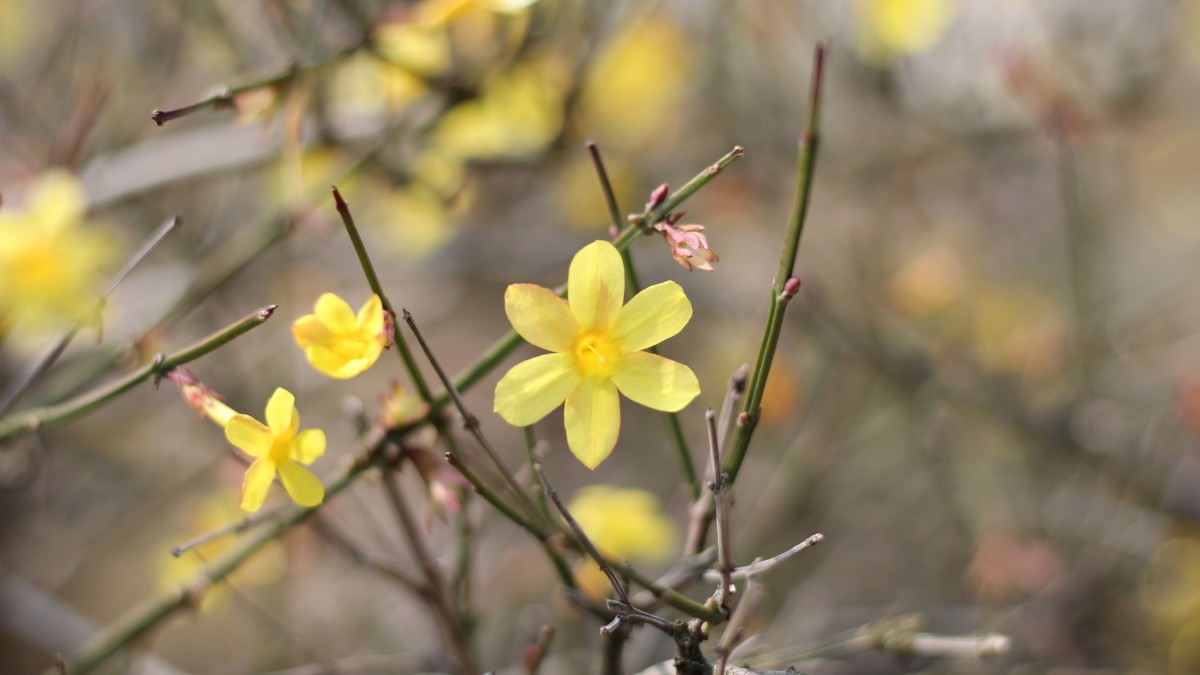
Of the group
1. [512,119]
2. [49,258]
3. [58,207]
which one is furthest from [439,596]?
[512,119]

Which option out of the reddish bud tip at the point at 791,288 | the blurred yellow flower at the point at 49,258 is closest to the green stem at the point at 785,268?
the reddish bud tip at the point at 791,288

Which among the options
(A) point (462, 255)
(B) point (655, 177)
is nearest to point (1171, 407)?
(B) point (655, 177)

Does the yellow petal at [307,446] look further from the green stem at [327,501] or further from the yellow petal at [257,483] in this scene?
the green stem at [327,501]

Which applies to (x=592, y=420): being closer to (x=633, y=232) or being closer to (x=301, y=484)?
(x=633, y=232)

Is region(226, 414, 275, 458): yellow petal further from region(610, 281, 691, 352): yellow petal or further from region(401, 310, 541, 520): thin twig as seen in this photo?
region(610, 281, 691, 352): yellow petal

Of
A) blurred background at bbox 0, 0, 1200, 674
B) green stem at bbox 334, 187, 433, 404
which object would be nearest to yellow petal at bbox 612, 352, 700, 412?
green stem at bbox 334, 187, 433, 404
